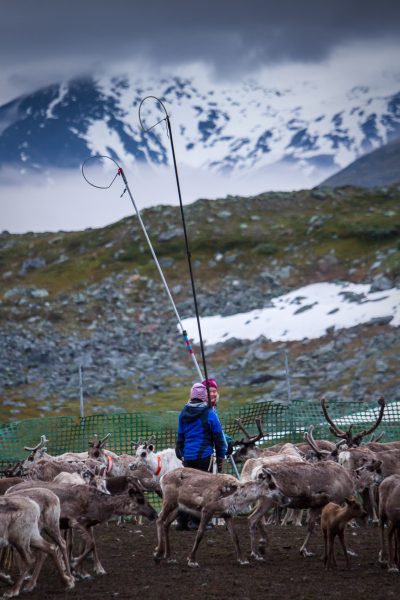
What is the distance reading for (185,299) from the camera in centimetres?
5906

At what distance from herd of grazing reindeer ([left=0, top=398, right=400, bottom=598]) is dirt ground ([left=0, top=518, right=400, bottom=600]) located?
0.21 meters

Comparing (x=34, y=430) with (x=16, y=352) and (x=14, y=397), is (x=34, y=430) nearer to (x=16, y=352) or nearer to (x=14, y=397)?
(x=14, y=397)

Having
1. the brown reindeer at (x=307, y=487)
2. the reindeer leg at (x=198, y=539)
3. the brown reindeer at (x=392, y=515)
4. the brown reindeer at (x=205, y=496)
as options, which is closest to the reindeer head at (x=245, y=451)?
the brown reindeer at (x=307, y=487)

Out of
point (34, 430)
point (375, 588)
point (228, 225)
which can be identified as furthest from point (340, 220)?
point (375, 588)

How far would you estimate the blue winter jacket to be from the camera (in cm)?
1591

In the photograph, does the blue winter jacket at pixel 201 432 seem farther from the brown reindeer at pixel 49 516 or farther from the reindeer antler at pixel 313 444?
the brown reindeer at pixel 49 516

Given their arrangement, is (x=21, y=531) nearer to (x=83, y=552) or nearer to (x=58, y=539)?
(x=58, y=539)

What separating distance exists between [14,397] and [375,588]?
3694 centimetres

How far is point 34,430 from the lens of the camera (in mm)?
24031

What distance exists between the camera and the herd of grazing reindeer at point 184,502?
12.5 m

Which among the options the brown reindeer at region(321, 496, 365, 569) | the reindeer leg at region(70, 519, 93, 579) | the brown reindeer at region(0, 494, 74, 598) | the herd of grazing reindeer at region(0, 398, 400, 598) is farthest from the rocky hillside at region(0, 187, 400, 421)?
the brown reindeer at region(0, 494, 74, 598)

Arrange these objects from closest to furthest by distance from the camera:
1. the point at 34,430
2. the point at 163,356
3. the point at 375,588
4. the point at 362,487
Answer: the point at 375,588, the point at 362,487, the point at 34,430, the point at 163,356

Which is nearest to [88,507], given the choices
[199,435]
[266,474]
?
[266,474]

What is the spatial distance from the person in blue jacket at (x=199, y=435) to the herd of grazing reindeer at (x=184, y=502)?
67 cm
